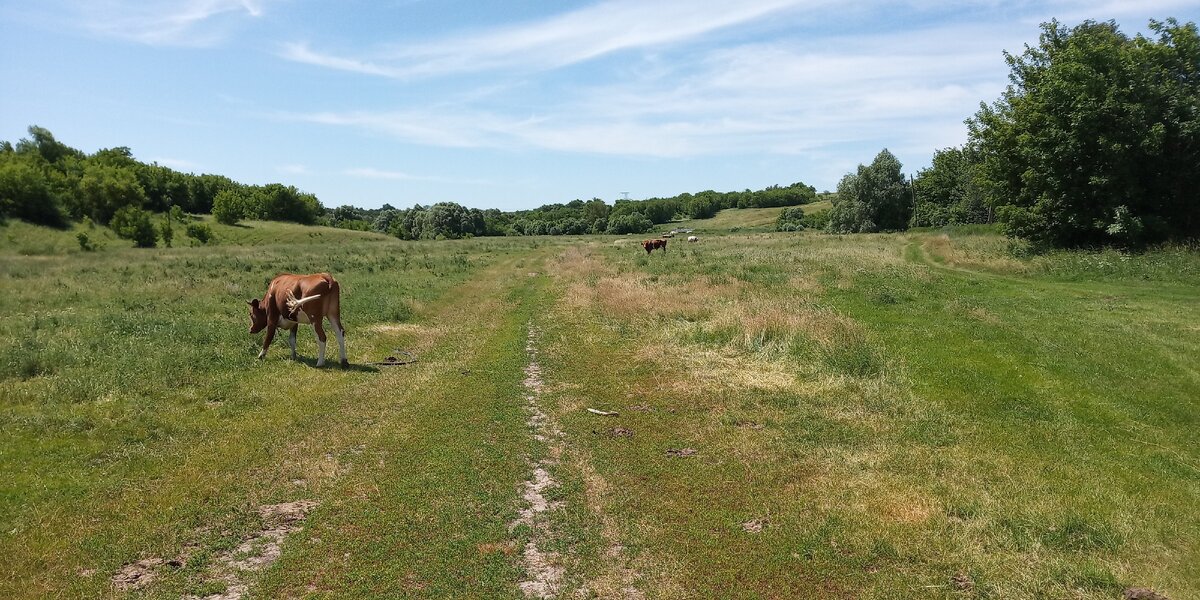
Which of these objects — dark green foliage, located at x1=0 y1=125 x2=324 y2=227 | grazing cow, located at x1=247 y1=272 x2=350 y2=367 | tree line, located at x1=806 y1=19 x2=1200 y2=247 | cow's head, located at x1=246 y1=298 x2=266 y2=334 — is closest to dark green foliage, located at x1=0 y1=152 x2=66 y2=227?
dark green foliage, located at x1=0 y1=125 x2=324 y2=227

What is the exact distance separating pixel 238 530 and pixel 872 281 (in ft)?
89.7

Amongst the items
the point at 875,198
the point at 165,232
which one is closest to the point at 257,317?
the point at 165,232

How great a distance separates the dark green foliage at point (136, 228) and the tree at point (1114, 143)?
9754 centimetres

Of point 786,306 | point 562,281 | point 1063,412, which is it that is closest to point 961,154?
point 562,281

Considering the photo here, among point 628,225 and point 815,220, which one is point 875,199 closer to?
point 815,220

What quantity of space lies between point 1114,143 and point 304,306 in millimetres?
40165

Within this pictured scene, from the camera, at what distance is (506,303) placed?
27312 mm

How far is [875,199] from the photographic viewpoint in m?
96.2

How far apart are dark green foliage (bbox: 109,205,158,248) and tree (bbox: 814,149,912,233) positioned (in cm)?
9872

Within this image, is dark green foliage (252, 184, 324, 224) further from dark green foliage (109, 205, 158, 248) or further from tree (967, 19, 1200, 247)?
tree (967, 19, 1200, 247)

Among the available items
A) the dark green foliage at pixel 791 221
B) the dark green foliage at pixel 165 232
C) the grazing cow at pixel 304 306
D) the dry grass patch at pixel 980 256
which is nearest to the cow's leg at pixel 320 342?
the grazing cow at pixel 304 306

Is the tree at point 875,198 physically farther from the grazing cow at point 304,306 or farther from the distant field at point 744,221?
the grazing cow at point 304,306

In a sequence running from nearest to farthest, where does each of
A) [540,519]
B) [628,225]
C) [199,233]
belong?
[540,519], [199,233], [628,225]

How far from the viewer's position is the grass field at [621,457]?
6535 mm
